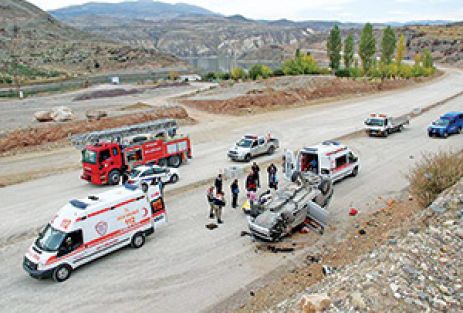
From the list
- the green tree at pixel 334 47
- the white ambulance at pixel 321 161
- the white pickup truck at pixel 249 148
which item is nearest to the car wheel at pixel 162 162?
the white pickup truck at pixel 249 148

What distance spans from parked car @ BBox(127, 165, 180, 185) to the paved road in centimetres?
89

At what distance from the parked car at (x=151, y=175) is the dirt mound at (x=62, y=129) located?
1331 centimetres

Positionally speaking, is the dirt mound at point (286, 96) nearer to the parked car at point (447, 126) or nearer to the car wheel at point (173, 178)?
the parked car at point (447, 126)

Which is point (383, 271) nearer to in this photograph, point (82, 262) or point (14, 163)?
point (82, 262)

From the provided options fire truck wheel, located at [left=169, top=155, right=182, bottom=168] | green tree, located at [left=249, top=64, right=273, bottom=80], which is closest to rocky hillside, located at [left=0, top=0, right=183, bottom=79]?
green tree, located at [left=249, top=64, right=273, bottom=80]

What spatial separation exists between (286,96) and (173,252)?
123 feet

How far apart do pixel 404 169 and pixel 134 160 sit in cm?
1455

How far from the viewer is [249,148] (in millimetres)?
26109

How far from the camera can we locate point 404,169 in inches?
914

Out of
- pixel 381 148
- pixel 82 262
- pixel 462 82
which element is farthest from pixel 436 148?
pixel 462 82

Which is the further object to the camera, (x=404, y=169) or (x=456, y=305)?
(x=404, y=169)

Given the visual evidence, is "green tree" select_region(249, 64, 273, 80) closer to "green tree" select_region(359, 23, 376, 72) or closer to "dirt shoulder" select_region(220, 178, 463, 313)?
"green tree" select_region(359, 23, 376, 72)

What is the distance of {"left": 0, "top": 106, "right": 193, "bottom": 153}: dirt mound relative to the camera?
30844 mm

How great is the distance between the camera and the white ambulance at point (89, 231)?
42.6 feet
